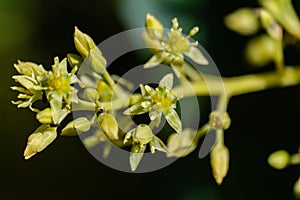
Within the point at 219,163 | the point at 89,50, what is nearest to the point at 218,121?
the point at 219,163

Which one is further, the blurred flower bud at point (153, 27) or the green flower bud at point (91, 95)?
the blurred flower bud at point (153, 27)

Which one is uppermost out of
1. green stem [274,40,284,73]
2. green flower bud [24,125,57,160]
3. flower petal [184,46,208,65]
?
green flower bud [24,125,57,160]

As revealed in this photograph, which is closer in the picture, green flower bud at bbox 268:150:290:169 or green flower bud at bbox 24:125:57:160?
green flower bud at bbox 24:125:57:160

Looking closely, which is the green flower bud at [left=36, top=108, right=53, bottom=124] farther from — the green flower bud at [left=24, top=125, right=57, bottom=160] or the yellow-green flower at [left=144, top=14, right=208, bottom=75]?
the yellow-green flower at [left=144, top=14, right=208, bottom=75]

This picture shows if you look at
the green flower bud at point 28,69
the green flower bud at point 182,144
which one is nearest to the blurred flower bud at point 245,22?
the green flower bud at point 182,144

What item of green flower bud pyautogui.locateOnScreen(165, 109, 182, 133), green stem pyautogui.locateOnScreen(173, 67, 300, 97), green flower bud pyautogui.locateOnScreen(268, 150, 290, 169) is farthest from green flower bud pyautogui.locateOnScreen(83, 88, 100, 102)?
green flower bud pyautogui.locateOnScreen(268, 150, 290, 169)

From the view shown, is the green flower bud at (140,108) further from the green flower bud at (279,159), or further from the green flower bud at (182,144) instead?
the green flower bud at (279,159)

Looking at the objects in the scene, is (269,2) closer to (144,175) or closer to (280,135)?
(280,135)
